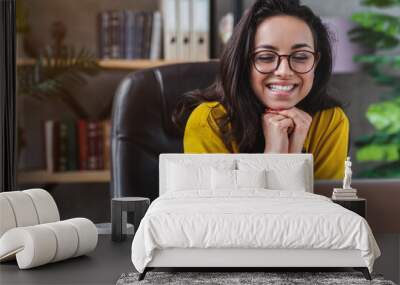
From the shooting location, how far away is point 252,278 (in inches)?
149

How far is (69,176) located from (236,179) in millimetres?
1163

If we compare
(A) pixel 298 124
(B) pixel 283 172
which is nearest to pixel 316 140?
(A) pixel 298 124

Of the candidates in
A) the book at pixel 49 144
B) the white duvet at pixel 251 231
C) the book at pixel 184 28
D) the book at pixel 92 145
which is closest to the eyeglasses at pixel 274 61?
the book at pixel 184 28

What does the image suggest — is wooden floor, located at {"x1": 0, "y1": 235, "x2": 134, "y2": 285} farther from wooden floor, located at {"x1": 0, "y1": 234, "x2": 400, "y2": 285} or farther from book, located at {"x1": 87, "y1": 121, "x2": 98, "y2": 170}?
book, located at {"x1": 87, "y1": 121, "x2": 98, "y2": 170}

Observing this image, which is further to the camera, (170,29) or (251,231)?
(170,29)

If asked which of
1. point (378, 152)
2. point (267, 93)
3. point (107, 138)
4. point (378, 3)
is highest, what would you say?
point (378, 3)

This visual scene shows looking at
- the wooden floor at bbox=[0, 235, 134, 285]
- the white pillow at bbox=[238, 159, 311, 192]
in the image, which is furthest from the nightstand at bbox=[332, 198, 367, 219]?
the wooden floor at bbox=[0, 235, 134, 285]

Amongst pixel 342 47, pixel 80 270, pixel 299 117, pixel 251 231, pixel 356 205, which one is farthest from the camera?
pixel 342 47

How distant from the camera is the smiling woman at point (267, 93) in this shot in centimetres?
520

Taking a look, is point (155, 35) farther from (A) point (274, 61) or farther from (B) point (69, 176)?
(B) point (69, 176)

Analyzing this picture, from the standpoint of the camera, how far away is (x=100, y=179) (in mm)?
5262

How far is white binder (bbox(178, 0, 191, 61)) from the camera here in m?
5.23

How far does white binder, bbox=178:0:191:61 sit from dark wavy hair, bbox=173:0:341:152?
0.84 ft

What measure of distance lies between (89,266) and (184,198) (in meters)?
0.61
